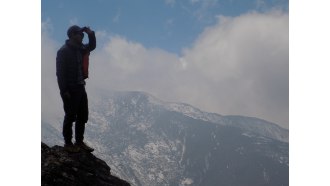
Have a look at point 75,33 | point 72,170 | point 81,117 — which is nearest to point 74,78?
point 81,117

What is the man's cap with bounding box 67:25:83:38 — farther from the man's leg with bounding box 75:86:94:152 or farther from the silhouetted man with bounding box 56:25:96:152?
the man's leg with bounding box 75:86:94:152

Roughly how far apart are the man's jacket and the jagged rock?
1714mm

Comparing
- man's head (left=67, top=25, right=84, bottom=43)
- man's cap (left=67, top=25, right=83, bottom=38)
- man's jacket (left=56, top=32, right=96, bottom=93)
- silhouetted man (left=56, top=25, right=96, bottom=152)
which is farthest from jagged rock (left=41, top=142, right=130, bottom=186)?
man's cap (left=67, top=25, right=83, bottom=38)

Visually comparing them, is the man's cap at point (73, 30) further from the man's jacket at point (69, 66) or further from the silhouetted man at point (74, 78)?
the man's jacket at point (69, 66)

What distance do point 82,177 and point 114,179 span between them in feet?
→ 4.07

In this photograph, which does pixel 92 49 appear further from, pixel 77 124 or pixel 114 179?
pixel 114 179

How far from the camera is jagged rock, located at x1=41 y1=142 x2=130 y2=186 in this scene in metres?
8.59

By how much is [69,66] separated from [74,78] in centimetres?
34

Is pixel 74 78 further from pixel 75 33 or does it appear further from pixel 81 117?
pixel 75 33

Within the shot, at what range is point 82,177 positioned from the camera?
918 centimetres

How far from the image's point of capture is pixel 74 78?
989 centimetres

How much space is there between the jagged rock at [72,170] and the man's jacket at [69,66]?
67.5 inches

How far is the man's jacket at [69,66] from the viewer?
32.1 feet
